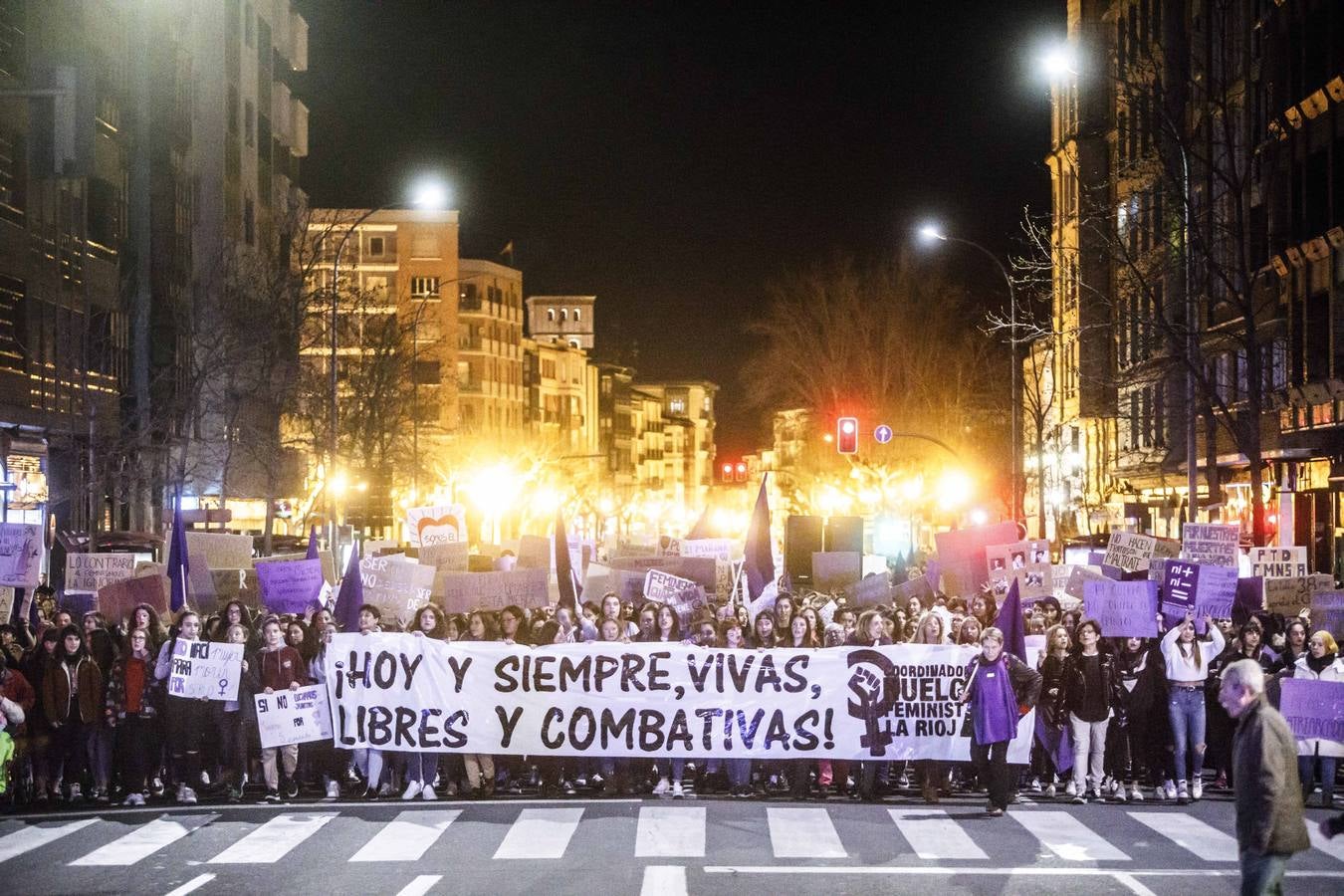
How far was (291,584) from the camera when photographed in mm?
20922

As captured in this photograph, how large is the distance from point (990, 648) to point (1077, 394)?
5516cm

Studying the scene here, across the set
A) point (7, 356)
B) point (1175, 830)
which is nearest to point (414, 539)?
point (7, 356)

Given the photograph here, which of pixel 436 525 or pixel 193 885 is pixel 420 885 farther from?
pixel 436 525

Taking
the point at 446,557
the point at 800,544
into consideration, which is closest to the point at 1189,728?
the point at 446,557

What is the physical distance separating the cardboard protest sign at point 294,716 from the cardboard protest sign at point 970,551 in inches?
421

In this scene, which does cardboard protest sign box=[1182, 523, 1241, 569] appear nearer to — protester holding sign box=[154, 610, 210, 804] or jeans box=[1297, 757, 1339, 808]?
jeans box=[1297, 757, 1339, 808]

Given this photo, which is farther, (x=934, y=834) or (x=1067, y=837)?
(x=934, y=834)

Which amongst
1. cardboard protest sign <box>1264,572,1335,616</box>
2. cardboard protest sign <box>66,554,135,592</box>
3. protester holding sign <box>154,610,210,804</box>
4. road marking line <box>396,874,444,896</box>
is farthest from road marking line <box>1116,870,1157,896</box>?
cardboard protest sign <box>66,554,135,592</box>

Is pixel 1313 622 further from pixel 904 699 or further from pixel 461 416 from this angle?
pixel 461 416

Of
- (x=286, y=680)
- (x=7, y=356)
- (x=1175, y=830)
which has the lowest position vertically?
(x=1175, y=830)

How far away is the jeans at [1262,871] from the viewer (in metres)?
8.95

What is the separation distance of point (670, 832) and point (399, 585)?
857 cm

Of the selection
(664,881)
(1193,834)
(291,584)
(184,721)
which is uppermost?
(291,584)

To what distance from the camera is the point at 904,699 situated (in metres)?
17.6
